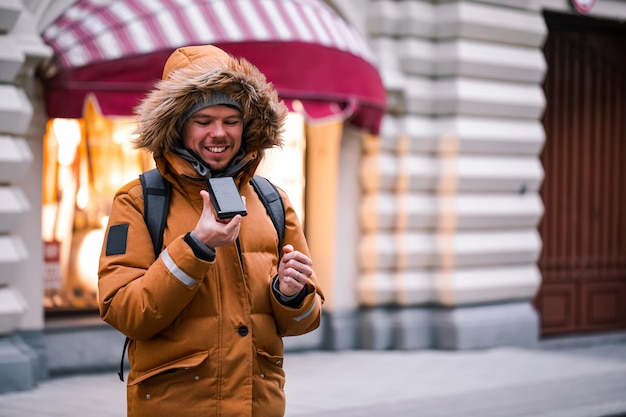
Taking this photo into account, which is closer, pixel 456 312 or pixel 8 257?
pixel 8 257

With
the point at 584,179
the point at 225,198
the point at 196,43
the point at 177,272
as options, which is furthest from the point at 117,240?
the point at 584,179

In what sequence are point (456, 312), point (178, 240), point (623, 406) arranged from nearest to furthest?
point (178, 240) → point (623, 406) → point (456, 312)

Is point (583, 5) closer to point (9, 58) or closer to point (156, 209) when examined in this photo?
point (9, 58)

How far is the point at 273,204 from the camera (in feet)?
11.1

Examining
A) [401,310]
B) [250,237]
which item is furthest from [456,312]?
[250,237]

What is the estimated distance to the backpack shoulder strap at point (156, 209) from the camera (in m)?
3.15

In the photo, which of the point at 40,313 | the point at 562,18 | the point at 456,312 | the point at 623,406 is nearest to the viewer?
the point at 623,406

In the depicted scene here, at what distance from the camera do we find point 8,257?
24.8ft

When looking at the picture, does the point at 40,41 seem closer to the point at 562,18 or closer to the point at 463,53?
the point at 463,53

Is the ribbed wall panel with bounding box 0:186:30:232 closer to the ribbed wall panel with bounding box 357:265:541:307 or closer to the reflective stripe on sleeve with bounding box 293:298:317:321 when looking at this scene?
the ribbed wall panel with bounding box 357:265:541:307

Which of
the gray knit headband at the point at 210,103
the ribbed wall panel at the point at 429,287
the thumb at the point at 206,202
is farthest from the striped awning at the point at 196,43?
the thumb at the point at 206,202

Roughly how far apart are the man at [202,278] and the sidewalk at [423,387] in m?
3.86

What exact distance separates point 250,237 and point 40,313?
209 inches

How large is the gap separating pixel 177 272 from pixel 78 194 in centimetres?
608
